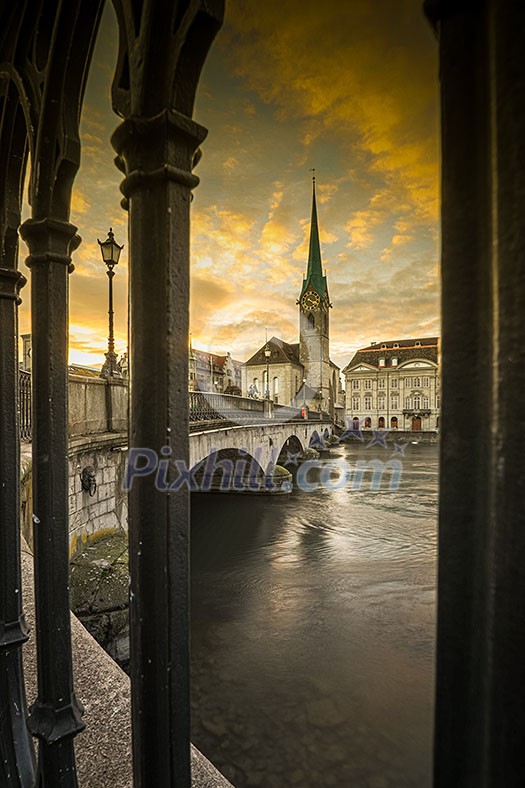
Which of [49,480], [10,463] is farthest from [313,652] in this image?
[49,480]

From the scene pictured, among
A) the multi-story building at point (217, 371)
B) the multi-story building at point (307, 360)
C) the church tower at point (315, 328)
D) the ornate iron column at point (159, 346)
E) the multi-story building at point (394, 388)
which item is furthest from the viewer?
the multi-story building at point (394, 388)

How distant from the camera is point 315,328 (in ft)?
182

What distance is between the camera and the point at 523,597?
48 cm

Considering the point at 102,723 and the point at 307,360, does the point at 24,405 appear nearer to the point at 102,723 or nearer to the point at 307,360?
the point at 102,723

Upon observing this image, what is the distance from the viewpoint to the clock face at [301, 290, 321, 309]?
182 ft

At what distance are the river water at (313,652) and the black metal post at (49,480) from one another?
460 centimetres

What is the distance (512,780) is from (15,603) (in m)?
2.25

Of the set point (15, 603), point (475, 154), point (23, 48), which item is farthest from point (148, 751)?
point (23, 48)

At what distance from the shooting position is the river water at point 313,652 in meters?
5.34

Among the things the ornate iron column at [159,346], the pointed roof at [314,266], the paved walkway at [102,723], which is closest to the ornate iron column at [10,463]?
the paved walkway at [102,723]

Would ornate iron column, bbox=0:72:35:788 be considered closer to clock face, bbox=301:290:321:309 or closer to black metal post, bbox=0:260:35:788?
black metal post, bbox=0:260:35:788

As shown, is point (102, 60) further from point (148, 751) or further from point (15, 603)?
point (148, 751)

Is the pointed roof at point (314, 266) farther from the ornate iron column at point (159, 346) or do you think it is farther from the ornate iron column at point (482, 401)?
the ornate iron column at point (482, 401)

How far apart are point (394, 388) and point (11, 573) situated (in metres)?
61.8
